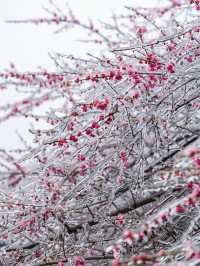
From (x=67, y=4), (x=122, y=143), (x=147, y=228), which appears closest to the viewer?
(x=147, y=228)

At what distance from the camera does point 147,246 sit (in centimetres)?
399

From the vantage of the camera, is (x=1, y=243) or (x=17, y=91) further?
(x=1, y=243)

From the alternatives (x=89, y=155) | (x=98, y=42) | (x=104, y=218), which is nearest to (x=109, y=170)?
(x=104, y=218)

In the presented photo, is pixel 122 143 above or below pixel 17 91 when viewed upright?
below

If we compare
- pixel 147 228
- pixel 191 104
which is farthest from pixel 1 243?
pixel 147 228

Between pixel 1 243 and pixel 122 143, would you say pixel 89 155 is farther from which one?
pixel 1 243

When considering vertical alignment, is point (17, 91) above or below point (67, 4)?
below

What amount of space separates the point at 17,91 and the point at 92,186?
1.13m

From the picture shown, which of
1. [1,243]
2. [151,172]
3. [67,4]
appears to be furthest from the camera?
[1,243]

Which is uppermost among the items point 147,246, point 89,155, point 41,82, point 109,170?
point 41,82

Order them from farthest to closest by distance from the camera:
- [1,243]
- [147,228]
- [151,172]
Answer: [1,243] < [151,172] < [147,228]

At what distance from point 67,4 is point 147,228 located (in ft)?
9.44

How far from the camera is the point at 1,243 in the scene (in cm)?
498

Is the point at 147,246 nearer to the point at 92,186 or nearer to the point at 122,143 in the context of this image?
the point at 92,186
